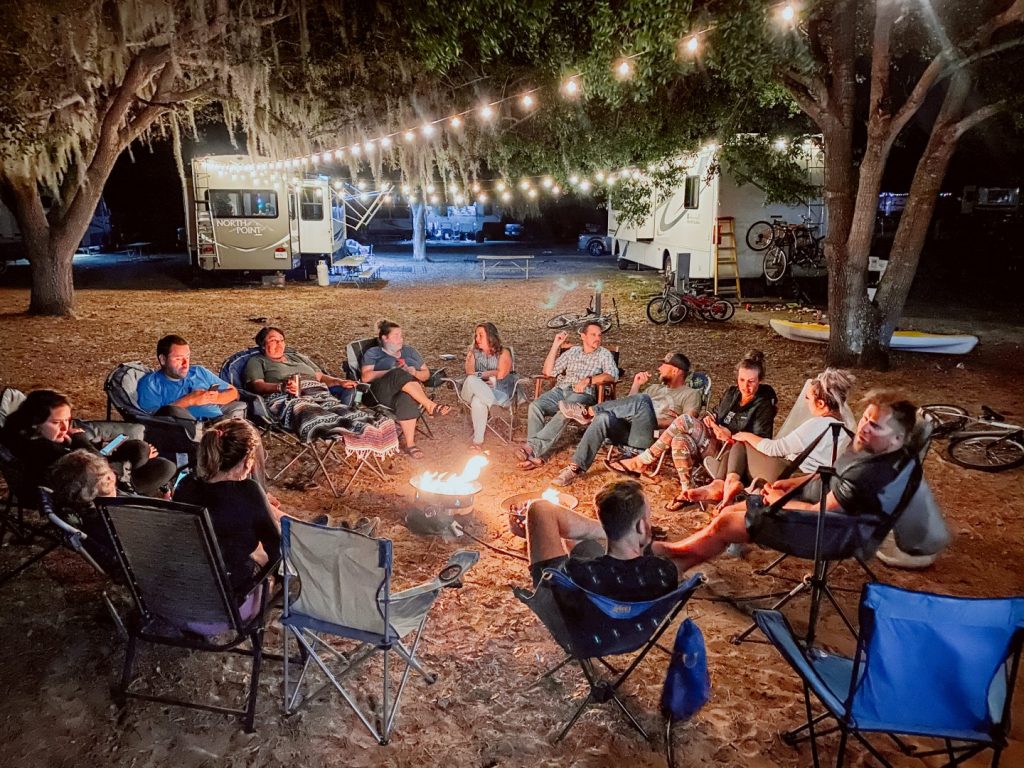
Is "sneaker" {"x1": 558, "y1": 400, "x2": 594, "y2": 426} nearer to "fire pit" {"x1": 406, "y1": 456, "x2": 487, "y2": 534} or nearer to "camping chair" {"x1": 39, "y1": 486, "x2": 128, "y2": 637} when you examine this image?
"fire pit" {"x1": 406, "y1": 456, "x2": 487, "y2": 534}

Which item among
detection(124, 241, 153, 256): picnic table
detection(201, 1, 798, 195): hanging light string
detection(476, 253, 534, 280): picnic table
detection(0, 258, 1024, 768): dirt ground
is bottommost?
detection(0, 258, 1024, 768): dirt ground

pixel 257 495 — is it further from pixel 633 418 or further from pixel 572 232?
pixel 572 232

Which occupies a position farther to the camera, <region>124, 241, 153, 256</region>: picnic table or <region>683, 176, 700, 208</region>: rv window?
<region>124, 241, 153, 256</region>: picnic table

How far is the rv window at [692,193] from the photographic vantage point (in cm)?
1549

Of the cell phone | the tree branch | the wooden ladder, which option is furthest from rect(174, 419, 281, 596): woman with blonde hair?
the wooden ladder

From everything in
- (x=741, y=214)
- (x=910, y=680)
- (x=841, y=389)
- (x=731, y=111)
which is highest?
(x=731, y=111)

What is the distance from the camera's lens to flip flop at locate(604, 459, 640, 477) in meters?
Answer: 5.34

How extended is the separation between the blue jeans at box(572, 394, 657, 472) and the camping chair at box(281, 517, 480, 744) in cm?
243

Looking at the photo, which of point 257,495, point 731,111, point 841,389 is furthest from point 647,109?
point 257,495

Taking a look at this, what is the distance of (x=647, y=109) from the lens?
35.0 feet

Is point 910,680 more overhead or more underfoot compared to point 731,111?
more underfoot

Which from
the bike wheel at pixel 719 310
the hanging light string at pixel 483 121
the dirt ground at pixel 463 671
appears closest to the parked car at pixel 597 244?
the hanging light string at pixel 483 121

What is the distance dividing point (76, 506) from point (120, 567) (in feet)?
1.47

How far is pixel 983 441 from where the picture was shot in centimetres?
579
